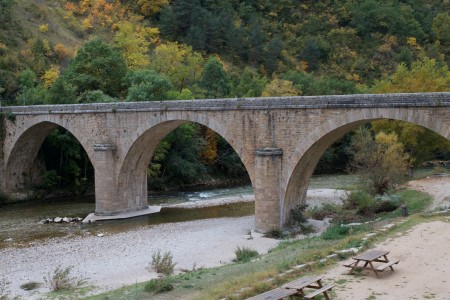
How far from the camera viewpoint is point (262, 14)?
8662 cm

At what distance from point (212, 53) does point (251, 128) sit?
163 feet

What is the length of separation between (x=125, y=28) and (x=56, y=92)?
78.4 ft

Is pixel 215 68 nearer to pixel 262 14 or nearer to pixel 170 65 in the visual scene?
pixel 170 65

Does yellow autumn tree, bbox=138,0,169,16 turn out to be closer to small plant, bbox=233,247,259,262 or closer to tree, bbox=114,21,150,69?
tree, bbox=114,21,150,69

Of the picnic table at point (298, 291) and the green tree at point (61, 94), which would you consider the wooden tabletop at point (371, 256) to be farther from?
the green tree at point (61, 94)

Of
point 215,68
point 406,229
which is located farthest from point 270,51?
point 406,229

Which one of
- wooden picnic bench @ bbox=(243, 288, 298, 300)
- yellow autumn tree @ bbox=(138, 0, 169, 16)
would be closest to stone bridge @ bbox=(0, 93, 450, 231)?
wooden picnic bench @ bbox=(243, 288, 298, 300)

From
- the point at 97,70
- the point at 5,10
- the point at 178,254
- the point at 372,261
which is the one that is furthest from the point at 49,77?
the point at 372,261

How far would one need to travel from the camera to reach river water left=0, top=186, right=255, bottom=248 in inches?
1039

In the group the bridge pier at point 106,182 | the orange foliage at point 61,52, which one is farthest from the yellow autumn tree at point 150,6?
the bridge pier at point 106,182

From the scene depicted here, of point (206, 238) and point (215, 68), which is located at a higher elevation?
point (215, 68)

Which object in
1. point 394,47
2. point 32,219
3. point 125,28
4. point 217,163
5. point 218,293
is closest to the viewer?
point 218,293

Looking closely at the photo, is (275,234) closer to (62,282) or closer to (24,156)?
(62,282)

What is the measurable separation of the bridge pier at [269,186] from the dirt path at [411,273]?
6.73 metres
